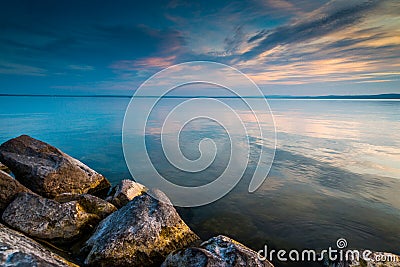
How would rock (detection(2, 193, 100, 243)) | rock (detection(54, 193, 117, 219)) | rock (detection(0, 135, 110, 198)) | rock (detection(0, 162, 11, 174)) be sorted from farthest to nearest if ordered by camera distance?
rock (detection(0, 135, 110, 198)) < rock (detection(0, 162, 11, 174)) < rock (detection(54, 193, 117, 219)) < rock (detection(2, 193, 100, 243))

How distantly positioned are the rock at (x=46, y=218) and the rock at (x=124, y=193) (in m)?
1.89

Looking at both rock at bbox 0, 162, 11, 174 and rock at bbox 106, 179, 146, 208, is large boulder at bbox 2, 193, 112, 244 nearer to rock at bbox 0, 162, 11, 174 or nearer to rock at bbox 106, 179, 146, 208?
rock at bbox 106, 179, 146, 208

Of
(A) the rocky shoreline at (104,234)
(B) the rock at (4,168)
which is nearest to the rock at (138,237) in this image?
(A) the rocky shoreline at (104,234)

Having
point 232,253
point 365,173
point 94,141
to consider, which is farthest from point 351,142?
point 94,141

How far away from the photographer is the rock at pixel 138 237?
5824 millimetres

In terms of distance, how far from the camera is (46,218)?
6672 mm

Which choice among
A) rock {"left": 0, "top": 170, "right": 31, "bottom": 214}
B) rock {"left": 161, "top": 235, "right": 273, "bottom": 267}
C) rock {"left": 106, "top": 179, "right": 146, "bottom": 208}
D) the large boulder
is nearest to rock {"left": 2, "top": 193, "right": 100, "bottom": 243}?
the large boulder

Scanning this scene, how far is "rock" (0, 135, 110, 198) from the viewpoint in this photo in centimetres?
898

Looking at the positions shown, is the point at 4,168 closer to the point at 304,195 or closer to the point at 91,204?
the point at 91,204

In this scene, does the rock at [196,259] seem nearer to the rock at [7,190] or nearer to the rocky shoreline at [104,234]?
the rocky shoreline at [104,234]

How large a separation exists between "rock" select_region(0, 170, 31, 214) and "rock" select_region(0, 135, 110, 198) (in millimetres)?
1689

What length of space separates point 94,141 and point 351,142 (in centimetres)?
2323

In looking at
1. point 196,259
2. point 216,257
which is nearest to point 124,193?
point 196,259

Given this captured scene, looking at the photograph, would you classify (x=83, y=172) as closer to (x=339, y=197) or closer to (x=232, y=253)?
(x=232, y=253)
